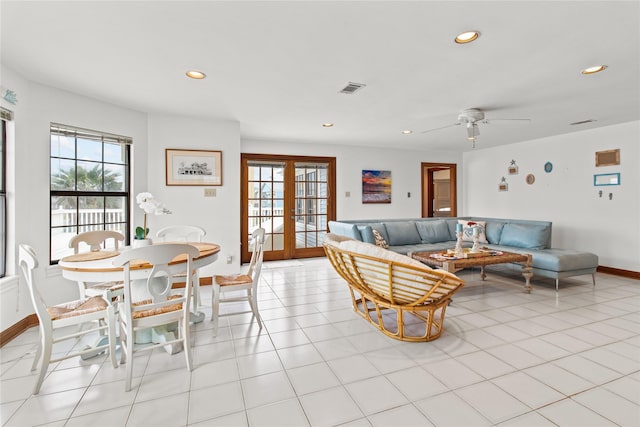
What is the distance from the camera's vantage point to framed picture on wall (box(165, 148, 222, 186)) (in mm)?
4281

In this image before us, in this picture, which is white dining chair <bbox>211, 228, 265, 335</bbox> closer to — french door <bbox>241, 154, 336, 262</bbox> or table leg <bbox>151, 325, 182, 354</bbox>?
table leg <bbox>151, 325, 182, 354</bbox>

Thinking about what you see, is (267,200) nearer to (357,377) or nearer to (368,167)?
(368,167)

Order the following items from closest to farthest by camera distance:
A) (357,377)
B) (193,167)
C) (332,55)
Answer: (357,377)
(332,55)
(193,167)

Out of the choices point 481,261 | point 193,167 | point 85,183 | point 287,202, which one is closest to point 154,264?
point 85,183

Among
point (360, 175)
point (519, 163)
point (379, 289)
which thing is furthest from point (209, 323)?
point (519, 163)

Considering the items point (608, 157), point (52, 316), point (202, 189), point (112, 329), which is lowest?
point (112, 329)

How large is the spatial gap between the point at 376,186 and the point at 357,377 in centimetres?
522

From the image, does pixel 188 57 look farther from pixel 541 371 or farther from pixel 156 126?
pixel 541 371

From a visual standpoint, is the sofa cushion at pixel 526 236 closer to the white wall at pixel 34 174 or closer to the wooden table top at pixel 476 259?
the wooden table top at pixel 476 259

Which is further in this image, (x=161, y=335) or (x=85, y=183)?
(x=85, y=183)

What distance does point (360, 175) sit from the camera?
685 centimetres

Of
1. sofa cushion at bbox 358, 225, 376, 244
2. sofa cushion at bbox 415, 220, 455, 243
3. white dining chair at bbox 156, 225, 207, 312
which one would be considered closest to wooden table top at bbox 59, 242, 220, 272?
white dining chair at bbox 156, 225, 207, 312

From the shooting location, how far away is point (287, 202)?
638cm

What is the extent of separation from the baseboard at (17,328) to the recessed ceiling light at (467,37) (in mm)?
4247
